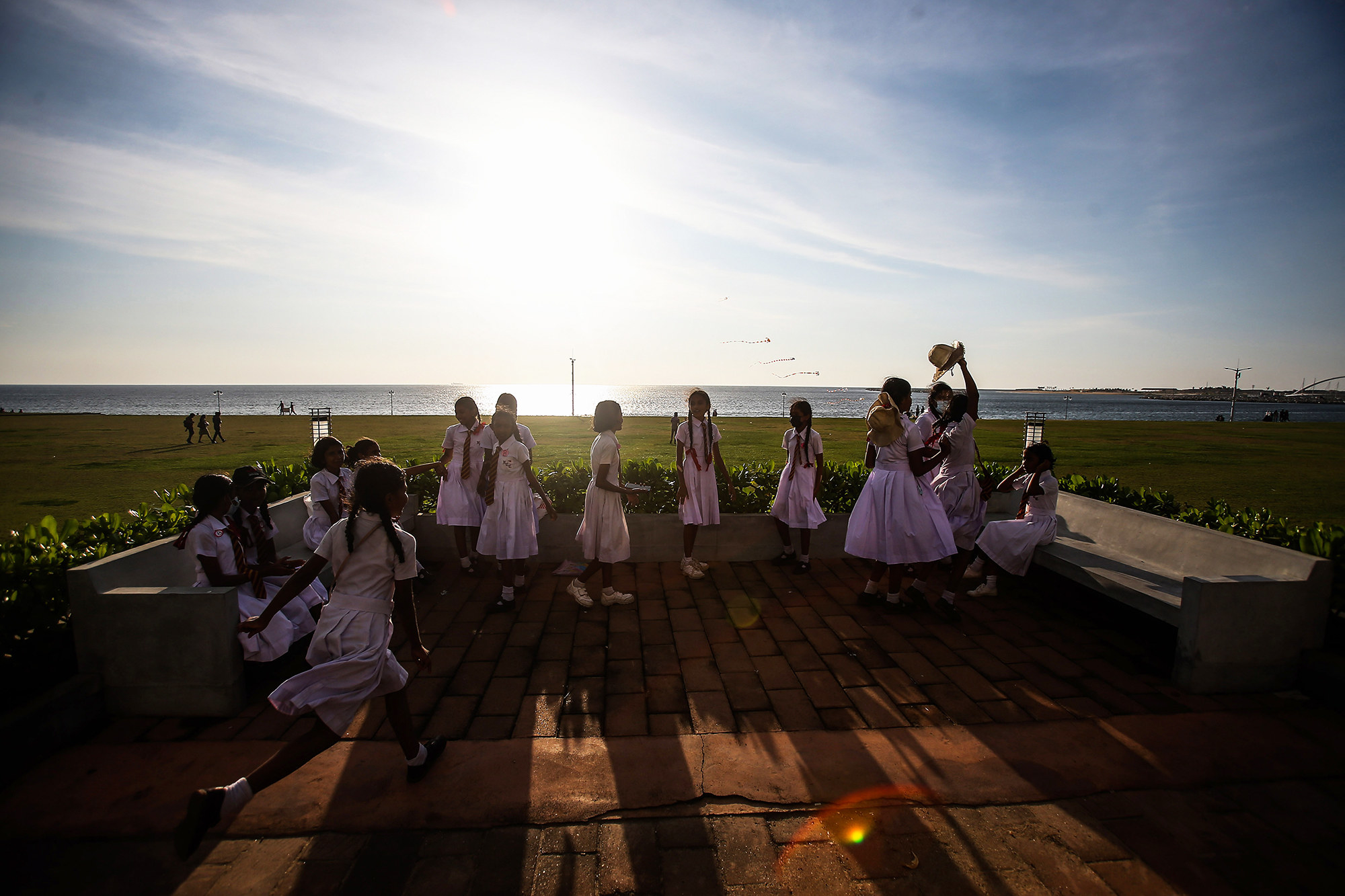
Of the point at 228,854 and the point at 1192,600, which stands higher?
the point at 1192,600

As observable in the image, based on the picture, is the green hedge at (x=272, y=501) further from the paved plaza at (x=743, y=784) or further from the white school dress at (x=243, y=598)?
the white school dress at (x=243, y=598)

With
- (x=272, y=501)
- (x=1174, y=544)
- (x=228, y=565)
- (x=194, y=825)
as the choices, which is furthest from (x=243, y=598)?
(x=1174, y=544)

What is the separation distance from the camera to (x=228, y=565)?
4.27 metres

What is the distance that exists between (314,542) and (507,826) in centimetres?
397

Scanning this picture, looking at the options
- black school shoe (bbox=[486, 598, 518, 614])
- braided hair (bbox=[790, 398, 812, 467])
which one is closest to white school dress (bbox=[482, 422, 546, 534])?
black school shoe (bbox=[486, 598, 518, 614])

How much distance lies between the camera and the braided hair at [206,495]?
161 inches

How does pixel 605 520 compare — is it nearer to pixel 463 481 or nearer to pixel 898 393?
pixel 463 481

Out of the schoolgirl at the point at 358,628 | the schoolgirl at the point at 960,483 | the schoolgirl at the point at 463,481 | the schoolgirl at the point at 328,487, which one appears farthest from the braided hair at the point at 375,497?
the schoolgirl at the point at 960,483

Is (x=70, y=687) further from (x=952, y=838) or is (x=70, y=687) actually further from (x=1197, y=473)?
(x=1197, y=473)

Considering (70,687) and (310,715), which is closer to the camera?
(70,687)

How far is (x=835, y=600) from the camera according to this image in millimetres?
5895

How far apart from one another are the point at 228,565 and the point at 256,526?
14.3 inches

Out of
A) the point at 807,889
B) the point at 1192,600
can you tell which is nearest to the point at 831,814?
the point at 807,889

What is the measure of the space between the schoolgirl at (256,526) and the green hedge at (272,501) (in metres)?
0.99
